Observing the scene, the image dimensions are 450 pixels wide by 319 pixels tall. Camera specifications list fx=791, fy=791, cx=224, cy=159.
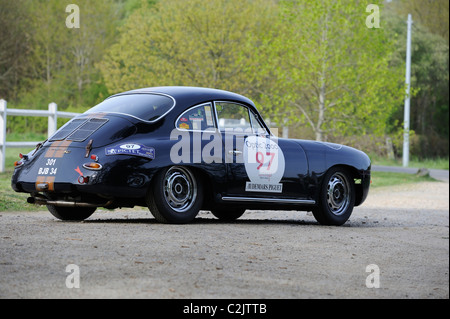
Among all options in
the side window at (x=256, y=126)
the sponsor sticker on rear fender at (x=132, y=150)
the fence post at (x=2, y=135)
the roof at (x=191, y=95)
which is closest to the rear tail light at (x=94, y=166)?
the sponsor sticker on rear fender at (x=132, y=150)

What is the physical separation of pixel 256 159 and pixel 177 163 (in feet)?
4.41

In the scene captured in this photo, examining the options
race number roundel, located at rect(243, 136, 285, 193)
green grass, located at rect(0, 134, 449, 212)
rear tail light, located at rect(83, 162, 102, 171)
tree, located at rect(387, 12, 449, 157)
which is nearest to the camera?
rear tail light, located at rect(83, 162, 102, 171)

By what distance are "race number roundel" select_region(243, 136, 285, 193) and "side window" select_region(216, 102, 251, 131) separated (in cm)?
25

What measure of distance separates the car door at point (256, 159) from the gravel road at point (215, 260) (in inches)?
19.5

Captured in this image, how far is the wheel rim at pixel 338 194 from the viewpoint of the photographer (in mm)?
11039

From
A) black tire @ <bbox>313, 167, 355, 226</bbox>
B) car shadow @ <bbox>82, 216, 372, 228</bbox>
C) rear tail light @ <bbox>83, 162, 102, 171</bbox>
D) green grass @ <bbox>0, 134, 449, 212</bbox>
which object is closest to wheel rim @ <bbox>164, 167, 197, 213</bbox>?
car shadow @ <bbox>82, 216, 372, 228</bbox>

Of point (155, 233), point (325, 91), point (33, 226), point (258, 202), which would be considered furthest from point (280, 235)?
point (325, 91)

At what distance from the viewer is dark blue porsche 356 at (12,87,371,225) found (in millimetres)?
8812

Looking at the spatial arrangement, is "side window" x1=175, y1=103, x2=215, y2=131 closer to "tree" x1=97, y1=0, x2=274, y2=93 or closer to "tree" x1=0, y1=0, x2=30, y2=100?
"tree" x1=97, y1=0, x2=274, y2=93

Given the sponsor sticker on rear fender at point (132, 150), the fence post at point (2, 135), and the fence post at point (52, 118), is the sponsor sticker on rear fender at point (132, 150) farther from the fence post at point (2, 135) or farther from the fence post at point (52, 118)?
the fence post at point (52, 118)

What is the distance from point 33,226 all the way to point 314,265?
3.40m

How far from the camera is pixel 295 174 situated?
10.5 m

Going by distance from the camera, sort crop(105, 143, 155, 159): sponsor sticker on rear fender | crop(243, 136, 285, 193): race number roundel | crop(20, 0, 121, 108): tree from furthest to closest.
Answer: crop(20, 0, 121, 108): tree, crop(243, 136, 285, 193): race number roundel, crop(105, 143, 155, 159): sponsor sticker on rear fender
